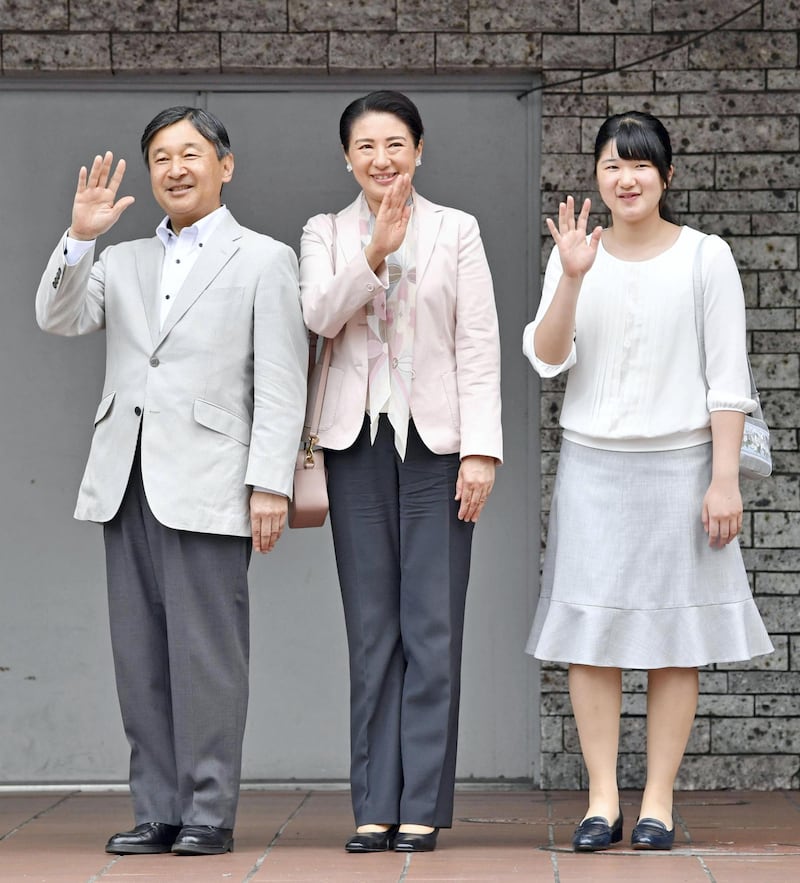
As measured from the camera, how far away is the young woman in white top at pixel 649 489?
3.67 m

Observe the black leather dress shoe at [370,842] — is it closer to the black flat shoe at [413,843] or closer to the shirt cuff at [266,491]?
the black flat shoe at [413,843]

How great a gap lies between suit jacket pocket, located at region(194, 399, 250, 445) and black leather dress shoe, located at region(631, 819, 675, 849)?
4.56 ft

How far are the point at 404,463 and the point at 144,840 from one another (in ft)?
3.75

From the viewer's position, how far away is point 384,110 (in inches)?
146

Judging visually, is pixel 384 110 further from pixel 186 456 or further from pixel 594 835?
pixel 594 835

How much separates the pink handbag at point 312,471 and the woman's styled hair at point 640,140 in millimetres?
891

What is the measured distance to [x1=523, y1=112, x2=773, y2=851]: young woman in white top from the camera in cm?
367

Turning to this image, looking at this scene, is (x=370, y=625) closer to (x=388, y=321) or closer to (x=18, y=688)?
(x=388, y=321)

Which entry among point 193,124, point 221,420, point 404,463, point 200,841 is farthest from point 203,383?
point 200,841

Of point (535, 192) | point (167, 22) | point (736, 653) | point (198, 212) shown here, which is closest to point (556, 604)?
point (736, 653)

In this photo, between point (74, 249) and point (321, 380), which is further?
point (321, 380)

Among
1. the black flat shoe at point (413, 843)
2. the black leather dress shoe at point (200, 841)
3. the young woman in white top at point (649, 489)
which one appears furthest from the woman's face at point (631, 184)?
the black leather dress shoe at point (200, 841)

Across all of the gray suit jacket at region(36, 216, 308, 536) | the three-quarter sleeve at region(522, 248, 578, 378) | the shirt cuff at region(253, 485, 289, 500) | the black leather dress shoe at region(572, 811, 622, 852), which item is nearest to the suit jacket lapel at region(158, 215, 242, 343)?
the gray suit jacket at region(36, 216, 308, 536)

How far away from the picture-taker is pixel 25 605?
5.05 metres
